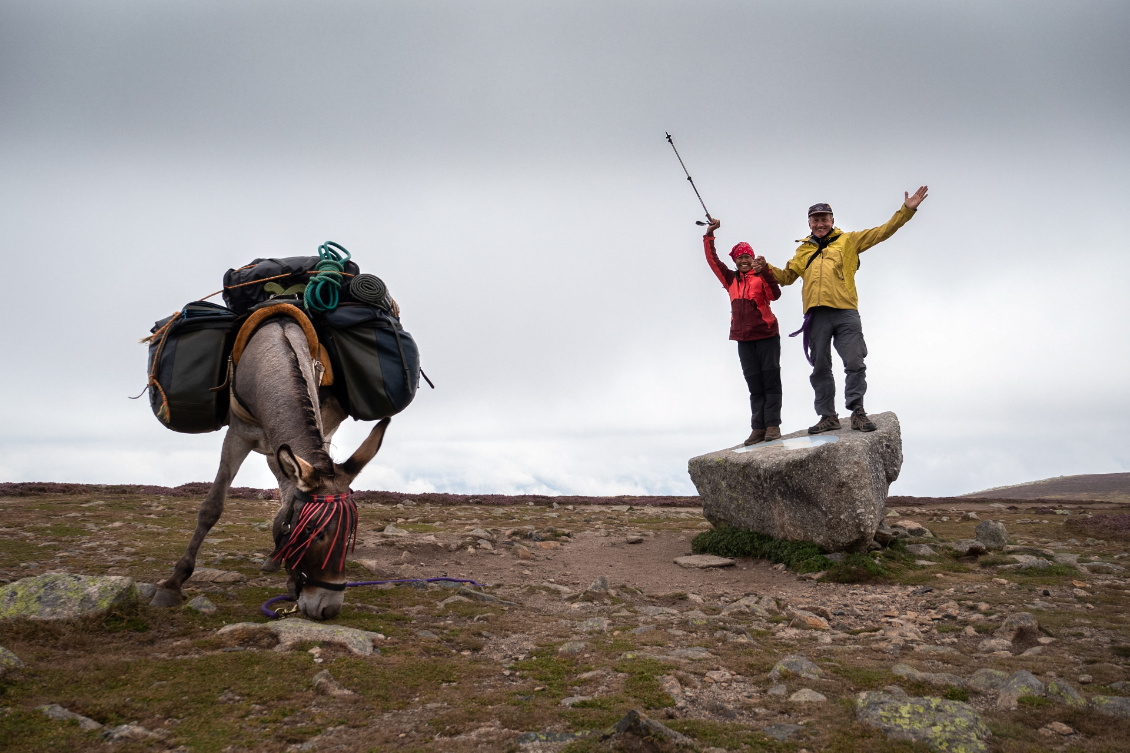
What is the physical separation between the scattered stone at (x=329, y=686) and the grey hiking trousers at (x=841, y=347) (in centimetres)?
923

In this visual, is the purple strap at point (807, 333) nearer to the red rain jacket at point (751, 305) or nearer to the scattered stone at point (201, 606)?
the red rain jacket at point (751, 305)

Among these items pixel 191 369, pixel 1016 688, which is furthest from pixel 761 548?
pixel 191 369

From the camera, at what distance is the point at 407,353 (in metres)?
8.41

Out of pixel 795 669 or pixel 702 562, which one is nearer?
pixel 795 669

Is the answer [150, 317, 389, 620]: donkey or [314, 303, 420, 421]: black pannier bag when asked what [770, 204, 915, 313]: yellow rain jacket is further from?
[150, 317, 389, 620]: donkey

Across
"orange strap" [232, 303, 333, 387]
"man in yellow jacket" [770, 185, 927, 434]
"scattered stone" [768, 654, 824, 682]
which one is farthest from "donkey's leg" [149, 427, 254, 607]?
"man in yellow jacket" [770, 185, 927, 434]

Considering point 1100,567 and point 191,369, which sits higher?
point 191,369

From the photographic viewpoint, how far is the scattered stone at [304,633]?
5254 mm

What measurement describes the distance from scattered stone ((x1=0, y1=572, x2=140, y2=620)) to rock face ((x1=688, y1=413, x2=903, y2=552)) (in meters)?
9.14

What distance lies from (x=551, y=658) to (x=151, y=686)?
298 centimetres

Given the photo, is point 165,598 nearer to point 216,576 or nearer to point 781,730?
point 216,576

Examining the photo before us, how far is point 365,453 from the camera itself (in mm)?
6125

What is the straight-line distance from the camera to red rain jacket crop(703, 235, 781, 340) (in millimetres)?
11930

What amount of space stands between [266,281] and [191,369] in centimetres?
180
